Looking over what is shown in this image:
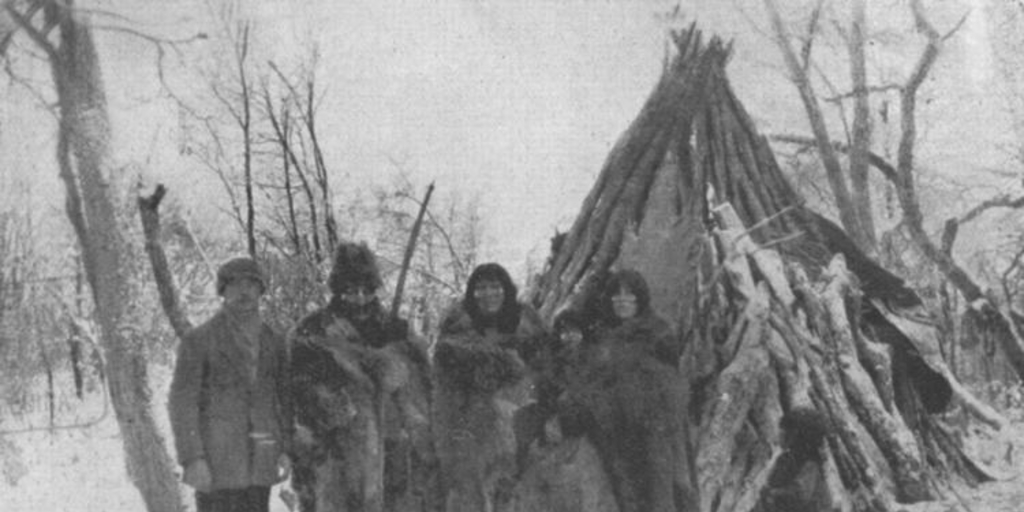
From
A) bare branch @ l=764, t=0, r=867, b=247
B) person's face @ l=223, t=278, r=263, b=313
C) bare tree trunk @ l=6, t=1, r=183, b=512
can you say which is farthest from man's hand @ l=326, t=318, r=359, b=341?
bare branch @ l=764, t=0, r=867, b=247

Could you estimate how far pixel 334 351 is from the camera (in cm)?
429

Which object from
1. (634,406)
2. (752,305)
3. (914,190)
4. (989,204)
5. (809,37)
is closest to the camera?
(634,406)

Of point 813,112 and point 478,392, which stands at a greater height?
point 813,112

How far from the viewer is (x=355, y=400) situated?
14.2ft

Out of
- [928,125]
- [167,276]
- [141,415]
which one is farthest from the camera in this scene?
[928,125]

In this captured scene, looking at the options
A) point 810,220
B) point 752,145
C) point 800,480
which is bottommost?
point 800,480

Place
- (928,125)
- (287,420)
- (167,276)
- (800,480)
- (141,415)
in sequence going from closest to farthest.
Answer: (287,420) → (800,480) → (141,415) → (167,276) → (928,125)

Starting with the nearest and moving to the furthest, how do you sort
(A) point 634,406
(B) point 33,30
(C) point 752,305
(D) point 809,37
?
(A) point 634,406 < (C) point 752,305 < (B) point 33,30 < (D) point 809,37

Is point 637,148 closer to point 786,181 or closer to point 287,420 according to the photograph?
point 786,181

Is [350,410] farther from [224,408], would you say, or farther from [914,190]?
[914,190]

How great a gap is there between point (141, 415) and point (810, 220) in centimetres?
506

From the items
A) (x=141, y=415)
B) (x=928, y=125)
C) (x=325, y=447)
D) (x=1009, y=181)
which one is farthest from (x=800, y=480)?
(x=928, y=125)

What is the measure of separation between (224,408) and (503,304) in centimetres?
137

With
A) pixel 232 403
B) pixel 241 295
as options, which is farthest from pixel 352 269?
pixel 232 403
